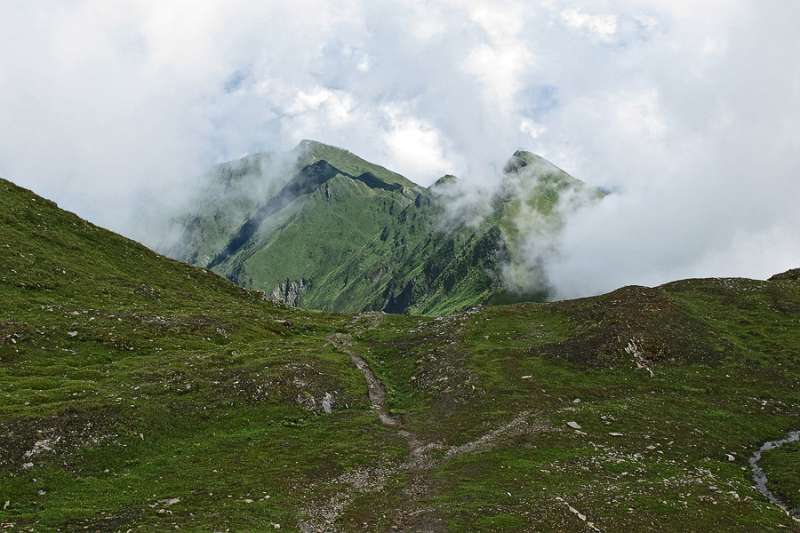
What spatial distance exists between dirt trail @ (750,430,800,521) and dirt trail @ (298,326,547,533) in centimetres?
1577

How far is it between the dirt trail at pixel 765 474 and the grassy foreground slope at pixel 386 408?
0.67 metres

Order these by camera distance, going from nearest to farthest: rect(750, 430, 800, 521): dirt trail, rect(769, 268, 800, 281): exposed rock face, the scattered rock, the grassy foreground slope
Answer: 1. the grassy foreground slope
2. rect(750, 430, 800, 521): dirt trail
3. the scattered rock
4. rect(769, 268, 800, 281): exposed rock face

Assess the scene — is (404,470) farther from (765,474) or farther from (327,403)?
(765,474)

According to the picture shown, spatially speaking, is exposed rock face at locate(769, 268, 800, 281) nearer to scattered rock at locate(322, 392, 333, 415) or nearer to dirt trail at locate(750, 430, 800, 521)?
dirt trail at locate(750, 430, 800, 521)

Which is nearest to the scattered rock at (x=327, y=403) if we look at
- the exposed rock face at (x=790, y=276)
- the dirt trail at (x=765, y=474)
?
the dirt trail at (x=765, y=474)

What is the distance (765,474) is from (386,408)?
105 ft

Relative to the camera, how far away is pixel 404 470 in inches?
1566

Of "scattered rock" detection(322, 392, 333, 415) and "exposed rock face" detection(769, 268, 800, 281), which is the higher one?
"exposed rock face" detection(769, 268, 800, 281)

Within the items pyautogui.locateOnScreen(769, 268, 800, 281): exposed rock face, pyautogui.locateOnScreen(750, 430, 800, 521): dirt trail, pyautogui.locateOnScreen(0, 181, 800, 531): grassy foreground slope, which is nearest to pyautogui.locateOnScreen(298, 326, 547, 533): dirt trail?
pyautogui.locateOnScreen(0, 181, 800, 531): grassy foreground slope

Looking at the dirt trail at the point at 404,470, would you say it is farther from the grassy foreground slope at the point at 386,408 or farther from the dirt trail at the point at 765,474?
the dirt trail at the point at 765,474

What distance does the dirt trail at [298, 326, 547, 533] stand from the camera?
104ft

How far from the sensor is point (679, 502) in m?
34.7

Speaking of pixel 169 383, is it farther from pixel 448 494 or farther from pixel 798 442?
pixel 798 442

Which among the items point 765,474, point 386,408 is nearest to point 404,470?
point 386,408
